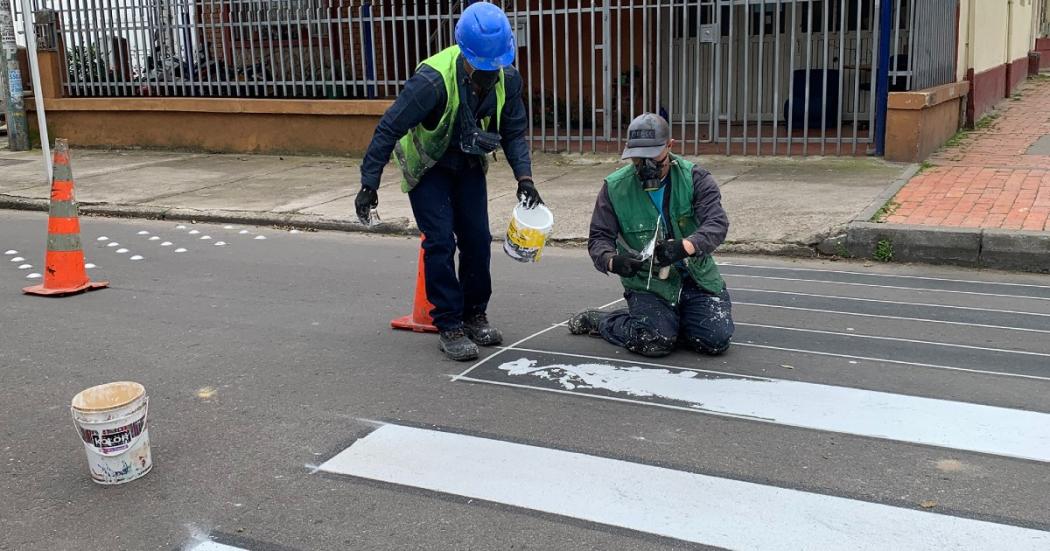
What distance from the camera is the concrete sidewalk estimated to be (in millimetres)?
8797

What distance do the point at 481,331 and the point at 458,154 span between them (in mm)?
1030

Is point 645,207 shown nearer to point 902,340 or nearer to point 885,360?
point 885,360

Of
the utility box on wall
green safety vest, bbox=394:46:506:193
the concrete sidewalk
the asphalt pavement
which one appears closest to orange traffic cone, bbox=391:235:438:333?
the asphalt pavement

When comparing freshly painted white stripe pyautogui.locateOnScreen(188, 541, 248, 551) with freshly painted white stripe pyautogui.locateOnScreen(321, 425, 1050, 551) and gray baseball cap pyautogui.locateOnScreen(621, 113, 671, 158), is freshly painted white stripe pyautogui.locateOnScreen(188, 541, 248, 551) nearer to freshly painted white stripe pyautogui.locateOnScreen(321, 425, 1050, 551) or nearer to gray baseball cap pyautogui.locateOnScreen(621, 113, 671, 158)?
A: freshly painted white stripe pyautogui.locateOnScreen(321, 425, 1050, 551)

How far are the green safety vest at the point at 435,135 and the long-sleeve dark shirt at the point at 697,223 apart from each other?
736 mm

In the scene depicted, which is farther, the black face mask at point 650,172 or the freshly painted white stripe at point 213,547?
the black face mask at point 650,172

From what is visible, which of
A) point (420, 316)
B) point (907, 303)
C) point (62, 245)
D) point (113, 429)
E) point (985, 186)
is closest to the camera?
point (113, 429)

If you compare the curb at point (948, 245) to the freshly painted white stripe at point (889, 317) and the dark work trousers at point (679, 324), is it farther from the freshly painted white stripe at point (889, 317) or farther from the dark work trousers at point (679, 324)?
the dark work trousers at point (679, 324)

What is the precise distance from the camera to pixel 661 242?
16.8ft

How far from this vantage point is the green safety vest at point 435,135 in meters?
5.12

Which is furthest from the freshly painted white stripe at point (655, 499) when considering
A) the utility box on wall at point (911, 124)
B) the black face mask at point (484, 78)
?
the utility box on wall at point (911, 124)

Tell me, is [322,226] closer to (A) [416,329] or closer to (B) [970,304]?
(A) [416,329]

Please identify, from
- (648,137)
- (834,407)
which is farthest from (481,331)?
(834,407)

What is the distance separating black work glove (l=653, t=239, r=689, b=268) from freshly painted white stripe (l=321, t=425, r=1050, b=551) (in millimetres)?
1397
